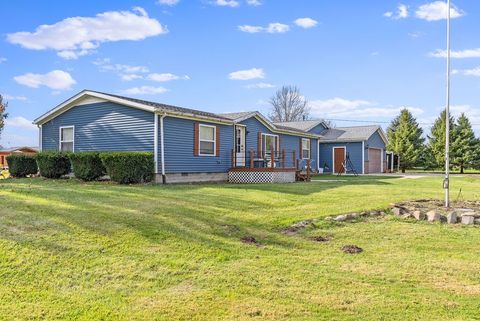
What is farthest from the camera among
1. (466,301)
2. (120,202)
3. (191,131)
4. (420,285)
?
(191,131)

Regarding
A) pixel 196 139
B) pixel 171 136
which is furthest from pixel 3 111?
pixel 171 136

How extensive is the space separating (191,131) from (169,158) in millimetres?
1617

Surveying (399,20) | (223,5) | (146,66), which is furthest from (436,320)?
(146,66)

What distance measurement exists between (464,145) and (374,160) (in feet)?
31.4

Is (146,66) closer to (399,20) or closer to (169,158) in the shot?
(169,158)

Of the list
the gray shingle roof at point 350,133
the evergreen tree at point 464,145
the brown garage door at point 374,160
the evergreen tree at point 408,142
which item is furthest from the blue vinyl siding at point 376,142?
the evergreen tree at point 464,145

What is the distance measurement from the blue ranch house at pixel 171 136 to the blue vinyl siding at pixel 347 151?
8.25 metres

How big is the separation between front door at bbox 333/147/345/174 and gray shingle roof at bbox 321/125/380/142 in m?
0.75

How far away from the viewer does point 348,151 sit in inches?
1135

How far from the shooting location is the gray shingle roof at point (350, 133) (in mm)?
28617

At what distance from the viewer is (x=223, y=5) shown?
15195 mm

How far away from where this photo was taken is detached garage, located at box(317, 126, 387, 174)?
2856cm

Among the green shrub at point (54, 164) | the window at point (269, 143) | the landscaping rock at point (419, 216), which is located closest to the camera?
the landscaping rock at point (419, 216)

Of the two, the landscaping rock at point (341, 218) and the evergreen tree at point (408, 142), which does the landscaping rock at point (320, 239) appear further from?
the evergreen tree at point (408, 142)
